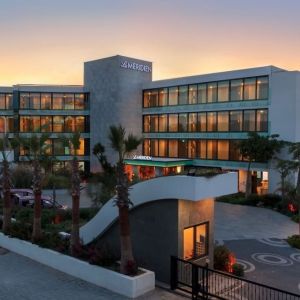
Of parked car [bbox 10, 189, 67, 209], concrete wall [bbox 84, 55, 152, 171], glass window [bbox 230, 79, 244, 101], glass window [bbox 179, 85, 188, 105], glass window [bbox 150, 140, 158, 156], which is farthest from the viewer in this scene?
concrete wall [bbox 84, 55, 152, 171]

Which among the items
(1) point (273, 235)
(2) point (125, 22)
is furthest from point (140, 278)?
(2) point (125, 22)

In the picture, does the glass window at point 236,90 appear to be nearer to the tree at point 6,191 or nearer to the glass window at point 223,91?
the glass window at point 223,91

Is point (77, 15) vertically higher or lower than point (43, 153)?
higher

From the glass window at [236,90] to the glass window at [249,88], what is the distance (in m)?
0.47

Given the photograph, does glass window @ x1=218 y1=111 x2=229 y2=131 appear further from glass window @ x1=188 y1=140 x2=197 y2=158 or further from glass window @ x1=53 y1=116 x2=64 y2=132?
glass window @ x1=53 y1=116 x2=64 y2=132

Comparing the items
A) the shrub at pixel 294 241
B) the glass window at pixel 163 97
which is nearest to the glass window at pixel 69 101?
the glass window at pixel 163 97

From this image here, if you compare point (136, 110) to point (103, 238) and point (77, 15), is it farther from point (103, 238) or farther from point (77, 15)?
point (103, 238)

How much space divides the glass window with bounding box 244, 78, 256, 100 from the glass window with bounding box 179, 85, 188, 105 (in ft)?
25.3

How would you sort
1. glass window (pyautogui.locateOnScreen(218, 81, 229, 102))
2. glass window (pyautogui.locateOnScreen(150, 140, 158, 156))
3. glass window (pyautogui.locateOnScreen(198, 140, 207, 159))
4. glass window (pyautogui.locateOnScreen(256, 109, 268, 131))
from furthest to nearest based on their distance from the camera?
glass window (pyautogui.locateOnScreen(150, 140, 158, 156))
glass window (pyautogui.locateOnScreen(198, 140, 207, 159))
glass window (pyautogui.locateOnScreen(218, 81, 229, 102))
glass window (pyautogui.locateOnScreen(256, 109, 268, 131))

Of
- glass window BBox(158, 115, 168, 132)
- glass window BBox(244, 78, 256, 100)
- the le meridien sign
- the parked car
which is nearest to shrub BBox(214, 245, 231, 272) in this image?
the parked car

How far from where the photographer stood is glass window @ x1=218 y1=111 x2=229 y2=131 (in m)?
41.3

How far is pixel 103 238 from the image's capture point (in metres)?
16.7

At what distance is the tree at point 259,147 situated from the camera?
34594mm

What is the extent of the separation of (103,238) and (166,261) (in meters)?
3.60
